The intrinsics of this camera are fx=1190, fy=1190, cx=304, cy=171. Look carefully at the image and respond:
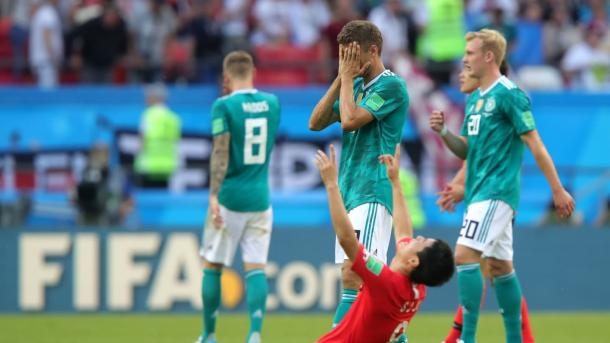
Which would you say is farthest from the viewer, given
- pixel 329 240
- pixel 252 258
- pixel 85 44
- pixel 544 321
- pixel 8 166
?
pixel 85 44

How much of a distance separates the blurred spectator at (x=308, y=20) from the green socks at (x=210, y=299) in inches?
351

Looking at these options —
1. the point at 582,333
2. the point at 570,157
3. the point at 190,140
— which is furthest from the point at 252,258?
the point at 570,157

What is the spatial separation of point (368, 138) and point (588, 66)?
11304 millimetres

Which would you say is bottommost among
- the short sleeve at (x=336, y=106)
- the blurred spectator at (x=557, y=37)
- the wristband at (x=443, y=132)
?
the wristband at (x=443, y=132)

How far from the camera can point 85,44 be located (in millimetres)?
18422

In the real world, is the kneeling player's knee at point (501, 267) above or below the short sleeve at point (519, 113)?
below

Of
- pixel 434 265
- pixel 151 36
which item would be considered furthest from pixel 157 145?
pixel 434 265

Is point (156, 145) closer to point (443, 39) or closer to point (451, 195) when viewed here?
point (443, 39)

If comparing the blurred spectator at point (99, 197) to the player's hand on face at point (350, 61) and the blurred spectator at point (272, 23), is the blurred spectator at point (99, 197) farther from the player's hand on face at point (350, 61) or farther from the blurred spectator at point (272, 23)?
the player's hand on face at point (350, 61)

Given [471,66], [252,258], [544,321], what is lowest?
[544,321]

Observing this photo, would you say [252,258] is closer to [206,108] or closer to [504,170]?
[504,170]

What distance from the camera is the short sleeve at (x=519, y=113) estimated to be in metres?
8.83

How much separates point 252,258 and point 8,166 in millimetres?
7582

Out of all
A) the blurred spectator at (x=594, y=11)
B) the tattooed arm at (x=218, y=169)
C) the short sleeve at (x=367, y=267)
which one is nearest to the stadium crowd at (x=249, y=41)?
the blurred spectator at (x=594, y=11)
